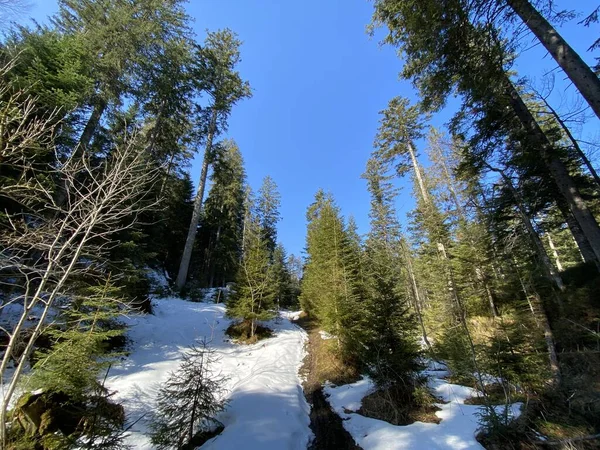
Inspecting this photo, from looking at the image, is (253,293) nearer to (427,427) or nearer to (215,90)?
(427,427)

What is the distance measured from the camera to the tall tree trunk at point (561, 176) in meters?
6.19

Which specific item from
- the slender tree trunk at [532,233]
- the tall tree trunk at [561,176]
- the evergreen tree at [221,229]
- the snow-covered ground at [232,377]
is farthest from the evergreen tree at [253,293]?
the tall tree trunk at [561,176]

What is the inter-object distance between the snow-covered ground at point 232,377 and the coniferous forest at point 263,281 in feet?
0.27

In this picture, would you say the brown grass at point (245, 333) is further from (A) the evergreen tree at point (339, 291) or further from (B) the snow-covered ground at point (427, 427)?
(B) the snow-covered ground at point (427, 427)

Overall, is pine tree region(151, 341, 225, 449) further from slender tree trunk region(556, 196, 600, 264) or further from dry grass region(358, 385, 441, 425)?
slender tree trunk region(556, 196, 600, 264)

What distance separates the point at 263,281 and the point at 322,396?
6278mm

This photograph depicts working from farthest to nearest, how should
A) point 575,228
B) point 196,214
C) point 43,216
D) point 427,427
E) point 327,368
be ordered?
point 196,214
point 327,368
point 575,228
point 427,427
point 43,216

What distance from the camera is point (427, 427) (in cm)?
574

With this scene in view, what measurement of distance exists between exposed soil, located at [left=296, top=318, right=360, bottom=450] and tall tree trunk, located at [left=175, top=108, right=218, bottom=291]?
877 cm

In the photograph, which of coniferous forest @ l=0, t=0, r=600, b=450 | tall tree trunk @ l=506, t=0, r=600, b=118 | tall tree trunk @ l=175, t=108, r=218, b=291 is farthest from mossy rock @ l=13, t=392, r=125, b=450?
tall tree trunk @ l=175, t=108, r=218, b=291

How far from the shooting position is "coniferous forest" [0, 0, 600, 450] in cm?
448

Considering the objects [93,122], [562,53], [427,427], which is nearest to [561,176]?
[562,53]

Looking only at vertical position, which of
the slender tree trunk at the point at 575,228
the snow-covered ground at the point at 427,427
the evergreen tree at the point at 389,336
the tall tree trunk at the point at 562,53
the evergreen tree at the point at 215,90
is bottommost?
the snow-covered ground at the point at 427,427

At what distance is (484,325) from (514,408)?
721cm
